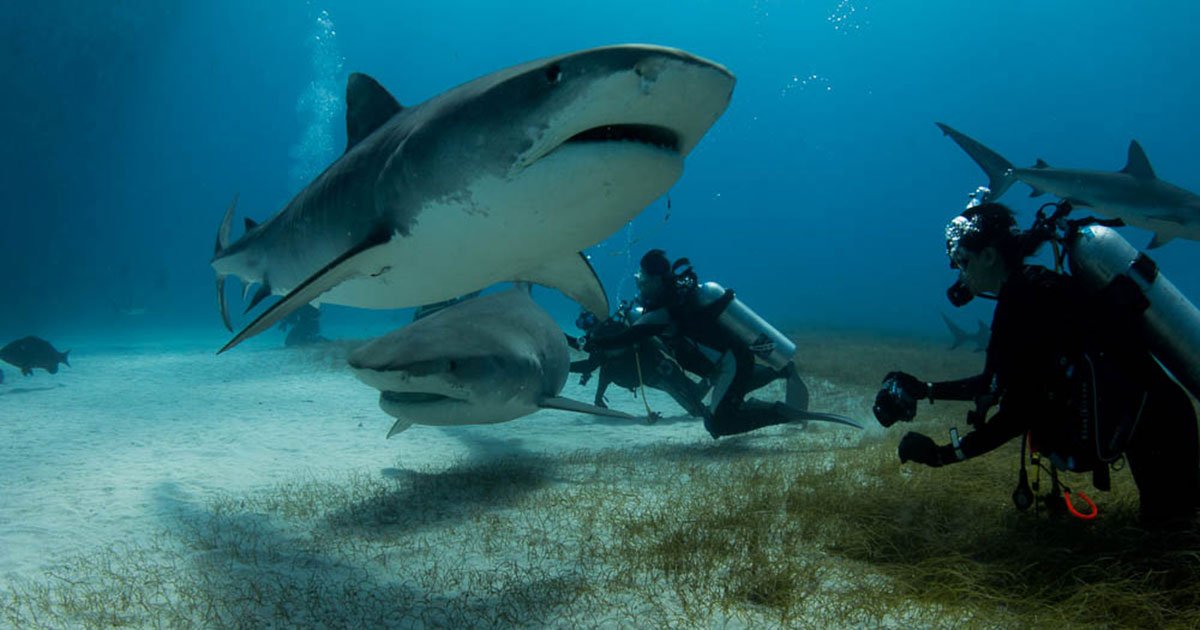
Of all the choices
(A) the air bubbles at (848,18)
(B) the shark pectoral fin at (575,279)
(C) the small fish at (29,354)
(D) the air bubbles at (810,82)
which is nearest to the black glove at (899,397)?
(B) the shark pectoral fin at (575,279)

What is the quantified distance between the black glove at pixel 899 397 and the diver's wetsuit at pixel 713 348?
3.27 m

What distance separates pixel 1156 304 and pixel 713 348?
5.02 metres

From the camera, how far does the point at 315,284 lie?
3.27m

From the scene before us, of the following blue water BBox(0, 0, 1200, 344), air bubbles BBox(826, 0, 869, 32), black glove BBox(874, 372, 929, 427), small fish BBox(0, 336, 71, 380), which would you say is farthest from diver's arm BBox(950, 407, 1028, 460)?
air bubbles BBox(826, 0, 869, 32)

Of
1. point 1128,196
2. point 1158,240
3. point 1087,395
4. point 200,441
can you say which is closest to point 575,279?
point 1087,395

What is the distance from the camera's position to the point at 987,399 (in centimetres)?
352

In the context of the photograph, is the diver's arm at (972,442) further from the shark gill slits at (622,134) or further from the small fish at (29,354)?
the small fish at (29,354)

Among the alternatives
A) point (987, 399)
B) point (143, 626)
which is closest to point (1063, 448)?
point (987, 399)

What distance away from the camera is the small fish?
13.8 meters

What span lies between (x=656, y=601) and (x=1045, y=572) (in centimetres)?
199

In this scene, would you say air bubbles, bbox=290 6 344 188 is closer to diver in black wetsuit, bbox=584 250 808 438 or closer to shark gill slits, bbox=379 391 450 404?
diver in black wetsuit, bbox=584 250 808 438

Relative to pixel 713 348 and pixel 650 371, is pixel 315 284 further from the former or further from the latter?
pixel 650 371

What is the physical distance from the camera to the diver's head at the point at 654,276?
764 cm

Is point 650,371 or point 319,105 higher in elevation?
point 319,105
